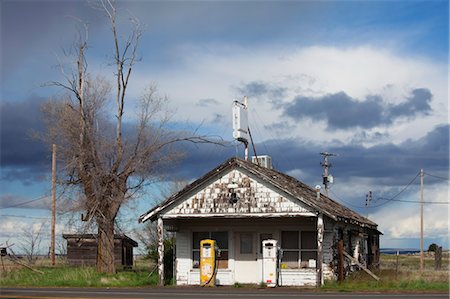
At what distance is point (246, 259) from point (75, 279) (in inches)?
302

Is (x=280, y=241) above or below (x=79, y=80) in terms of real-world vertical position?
below

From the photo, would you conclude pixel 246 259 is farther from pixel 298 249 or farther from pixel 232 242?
pixel 298 249

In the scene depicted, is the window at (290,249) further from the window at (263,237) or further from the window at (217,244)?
the window at (217,244)

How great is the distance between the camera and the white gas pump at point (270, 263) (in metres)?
27.5

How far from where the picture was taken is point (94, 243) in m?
43.6

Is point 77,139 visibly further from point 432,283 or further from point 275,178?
point 432,283

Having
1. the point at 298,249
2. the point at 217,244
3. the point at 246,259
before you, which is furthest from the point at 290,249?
the point at 217,244

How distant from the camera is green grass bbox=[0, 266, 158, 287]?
2947 centimetres

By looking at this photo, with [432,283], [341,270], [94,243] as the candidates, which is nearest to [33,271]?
[94,243]

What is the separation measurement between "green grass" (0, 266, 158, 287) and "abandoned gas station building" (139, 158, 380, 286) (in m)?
1.73

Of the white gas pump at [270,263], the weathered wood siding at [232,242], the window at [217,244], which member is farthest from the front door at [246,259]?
the white gas pump at [270,263]

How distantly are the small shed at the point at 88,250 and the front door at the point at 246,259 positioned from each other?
14.2 meters

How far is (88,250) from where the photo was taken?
43.8 m

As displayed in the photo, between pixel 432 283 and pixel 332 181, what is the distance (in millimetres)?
25154
